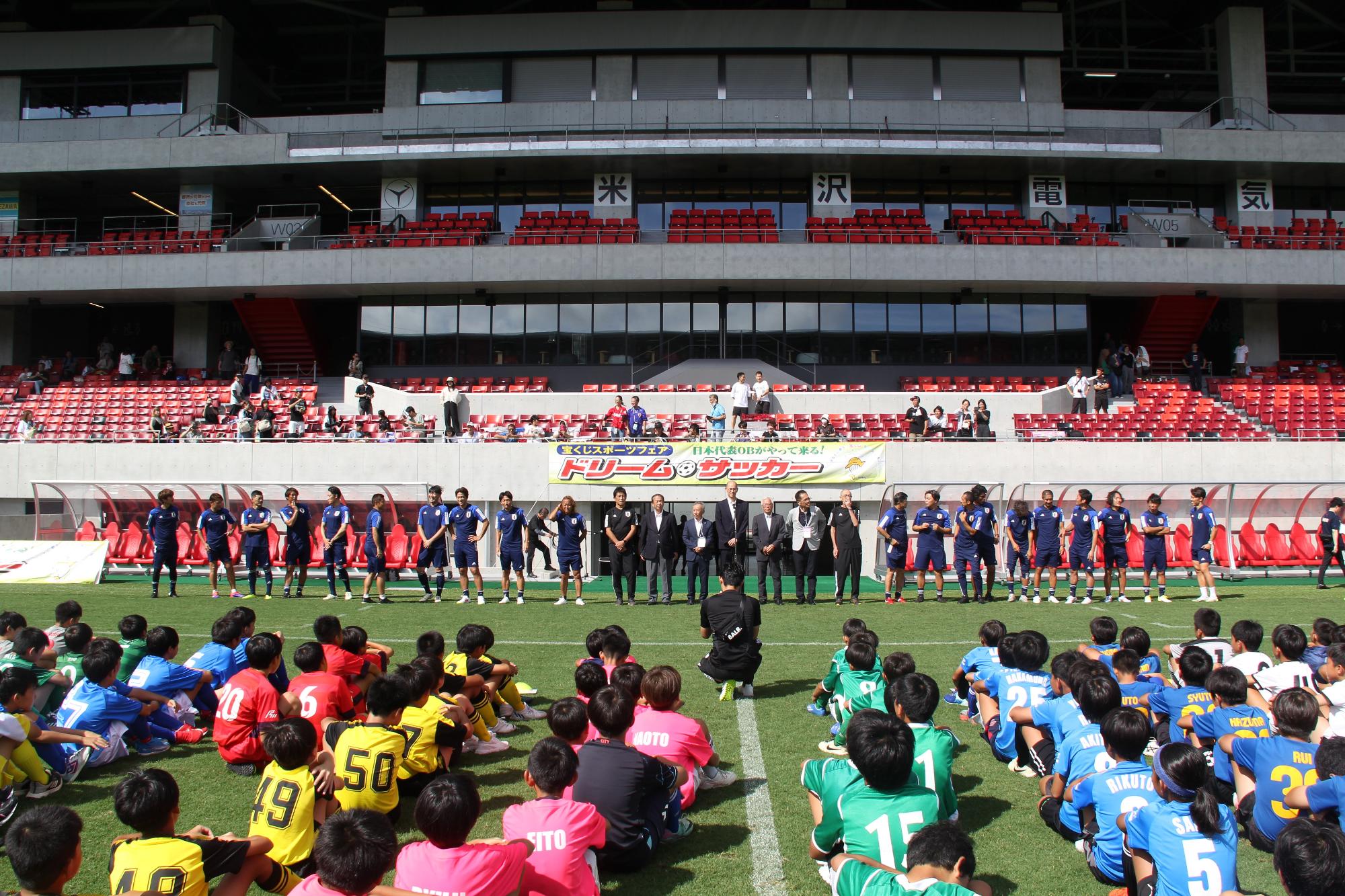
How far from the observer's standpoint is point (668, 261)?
30094mm

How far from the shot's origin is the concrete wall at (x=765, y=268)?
30062 millimetres

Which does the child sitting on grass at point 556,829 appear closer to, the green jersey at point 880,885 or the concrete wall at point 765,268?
the green jersey at point 880,885

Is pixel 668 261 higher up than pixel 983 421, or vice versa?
pixel 668 261

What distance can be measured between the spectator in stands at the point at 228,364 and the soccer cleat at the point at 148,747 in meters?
27.0

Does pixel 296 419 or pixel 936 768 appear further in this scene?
pixel 296 419

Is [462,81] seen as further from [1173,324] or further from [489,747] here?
[489,747]

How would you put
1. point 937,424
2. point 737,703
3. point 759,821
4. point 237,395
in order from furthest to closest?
point 237,395
point 937,424
point 737,703
point 759,821

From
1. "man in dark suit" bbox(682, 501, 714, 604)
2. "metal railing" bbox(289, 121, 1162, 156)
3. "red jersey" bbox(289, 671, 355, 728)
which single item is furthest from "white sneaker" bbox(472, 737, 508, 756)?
"metal railing" bbox(289, 121, 1162, 156)

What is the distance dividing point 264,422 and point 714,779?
71.1 ft

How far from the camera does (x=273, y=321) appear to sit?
33438 mm

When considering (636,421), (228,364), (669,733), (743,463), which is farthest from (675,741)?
(228,364)

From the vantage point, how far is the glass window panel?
1318 inches

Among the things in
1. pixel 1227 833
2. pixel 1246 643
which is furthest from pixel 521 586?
pixel 1227 833

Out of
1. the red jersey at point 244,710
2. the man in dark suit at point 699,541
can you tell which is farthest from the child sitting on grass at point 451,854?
the man in dark suit at point 699,541
